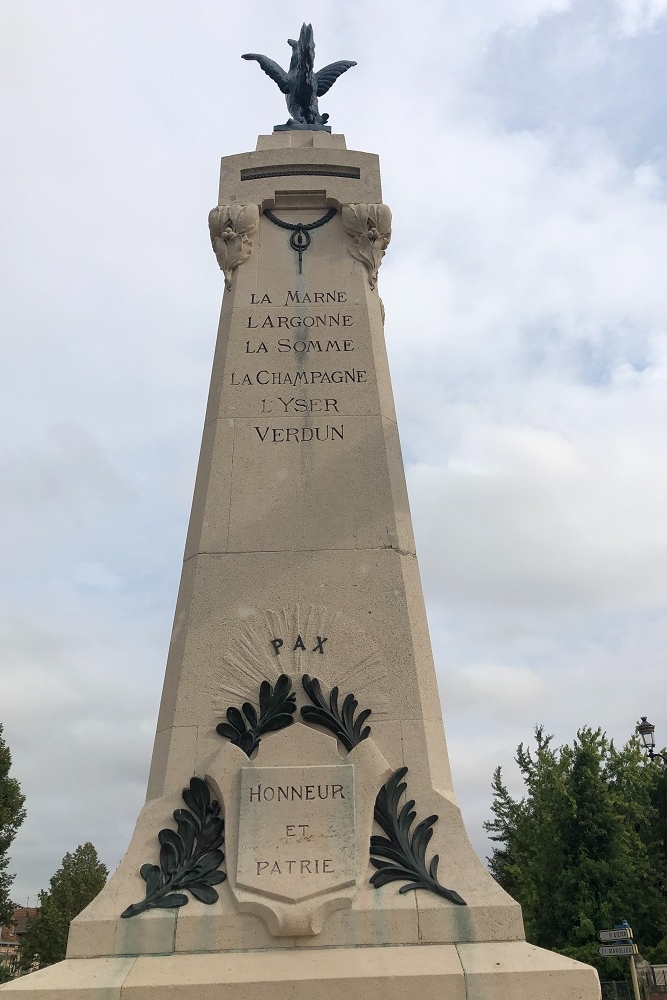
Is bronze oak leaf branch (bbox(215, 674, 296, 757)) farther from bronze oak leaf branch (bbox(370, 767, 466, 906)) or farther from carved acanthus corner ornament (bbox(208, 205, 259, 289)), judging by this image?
carved acanthus corner ornament (bbox(208, 205, 259, 289))

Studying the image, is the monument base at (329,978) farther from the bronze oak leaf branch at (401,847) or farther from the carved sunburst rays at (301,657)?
the carved sunburst rays at (301,657)

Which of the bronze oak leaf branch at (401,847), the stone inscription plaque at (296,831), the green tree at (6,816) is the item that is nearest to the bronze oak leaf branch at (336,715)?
the stone inscription plaque at (296,831)

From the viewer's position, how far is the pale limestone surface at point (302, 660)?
6.02 m

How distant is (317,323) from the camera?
29.8ft

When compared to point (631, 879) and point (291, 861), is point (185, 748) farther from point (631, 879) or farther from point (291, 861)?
point (631, 879)

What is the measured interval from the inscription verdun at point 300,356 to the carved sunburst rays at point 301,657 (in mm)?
1859

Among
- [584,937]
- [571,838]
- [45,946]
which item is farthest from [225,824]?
[45,946]

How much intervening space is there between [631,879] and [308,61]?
77.0 ft

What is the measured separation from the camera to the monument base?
580 cm

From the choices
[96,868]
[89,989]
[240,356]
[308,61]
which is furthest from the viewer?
[96,868]

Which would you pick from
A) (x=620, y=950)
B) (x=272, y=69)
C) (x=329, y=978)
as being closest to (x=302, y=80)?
(x=272, y=69)

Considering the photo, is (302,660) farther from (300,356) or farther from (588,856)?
(588,856)

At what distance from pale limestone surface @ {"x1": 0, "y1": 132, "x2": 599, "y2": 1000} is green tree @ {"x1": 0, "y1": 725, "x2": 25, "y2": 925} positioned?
25.5m

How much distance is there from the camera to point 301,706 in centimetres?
723
